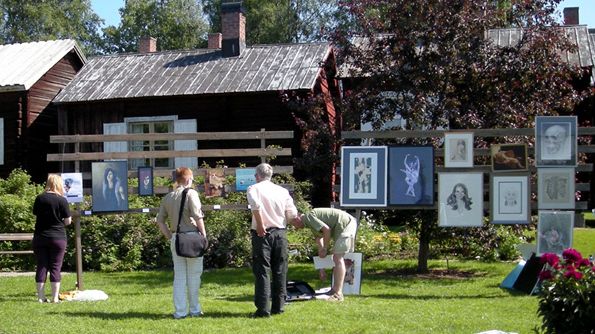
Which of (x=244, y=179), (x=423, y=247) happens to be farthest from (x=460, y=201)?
(x=244, y=179)

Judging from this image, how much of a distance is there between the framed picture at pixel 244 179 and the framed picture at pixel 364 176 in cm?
135

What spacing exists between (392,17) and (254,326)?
6.22 meters

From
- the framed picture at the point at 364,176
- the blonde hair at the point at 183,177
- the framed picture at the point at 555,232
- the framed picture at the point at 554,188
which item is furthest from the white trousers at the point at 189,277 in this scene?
the framed picture at the point at 554,188

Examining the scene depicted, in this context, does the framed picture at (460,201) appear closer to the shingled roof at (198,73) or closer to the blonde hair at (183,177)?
the blonde hair at (183,177)

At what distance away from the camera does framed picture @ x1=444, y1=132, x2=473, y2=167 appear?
10634 mm

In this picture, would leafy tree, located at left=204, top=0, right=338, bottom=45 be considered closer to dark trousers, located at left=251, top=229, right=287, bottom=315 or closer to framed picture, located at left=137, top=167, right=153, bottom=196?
framed picture, located at left=137, top=167, right=153, bottom=196

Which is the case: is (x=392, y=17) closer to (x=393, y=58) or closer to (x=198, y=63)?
(x=393, y=58)

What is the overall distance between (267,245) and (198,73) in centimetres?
1373

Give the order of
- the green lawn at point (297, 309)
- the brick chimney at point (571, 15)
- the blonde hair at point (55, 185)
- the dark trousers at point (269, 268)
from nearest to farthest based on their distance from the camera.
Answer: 1. the green lawn at point (297, 309)
2. the dark trousers at point (269, 268)
3. the blonde hair at point (55, 185)
4. the brick chimney at point (571, 15)

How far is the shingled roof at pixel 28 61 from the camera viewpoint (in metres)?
21.9

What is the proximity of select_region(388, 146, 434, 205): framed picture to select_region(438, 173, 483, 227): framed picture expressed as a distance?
214 millimetres

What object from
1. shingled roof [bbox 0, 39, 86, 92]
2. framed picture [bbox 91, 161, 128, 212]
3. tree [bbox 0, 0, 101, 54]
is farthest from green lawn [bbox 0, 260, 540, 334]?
tree [bbox 0, 0, 101, 54]


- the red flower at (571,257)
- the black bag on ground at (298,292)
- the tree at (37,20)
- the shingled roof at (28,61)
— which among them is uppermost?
the tree at (37,20)

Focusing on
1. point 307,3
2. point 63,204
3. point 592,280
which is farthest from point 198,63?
point 307,3
